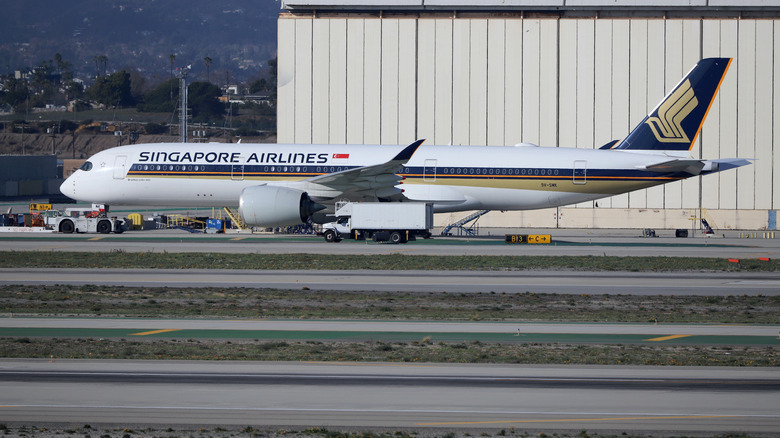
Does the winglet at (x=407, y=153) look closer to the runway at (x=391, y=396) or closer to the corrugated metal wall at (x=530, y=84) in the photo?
the corrugated metal wall at (x=530, y=84)

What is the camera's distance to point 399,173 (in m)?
44.2

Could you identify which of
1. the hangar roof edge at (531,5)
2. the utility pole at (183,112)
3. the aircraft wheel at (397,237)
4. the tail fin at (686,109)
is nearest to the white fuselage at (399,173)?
the tail fin at (686,109)

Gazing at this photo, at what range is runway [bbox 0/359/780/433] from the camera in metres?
12.8

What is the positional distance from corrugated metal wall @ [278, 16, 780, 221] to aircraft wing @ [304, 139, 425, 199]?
57.6 feet

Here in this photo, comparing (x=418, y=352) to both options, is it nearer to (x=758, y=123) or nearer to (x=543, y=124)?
(x=543, y=124)

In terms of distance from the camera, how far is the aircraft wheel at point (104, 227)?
46062mm

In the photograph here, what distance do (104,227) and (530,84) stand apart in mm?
31281

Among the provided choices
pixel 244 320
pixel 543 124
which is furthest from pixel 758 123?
pixel 244 320

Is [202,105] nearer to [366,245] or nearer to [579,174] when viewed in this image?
[579,174]

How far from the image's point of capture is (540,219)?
5994cm

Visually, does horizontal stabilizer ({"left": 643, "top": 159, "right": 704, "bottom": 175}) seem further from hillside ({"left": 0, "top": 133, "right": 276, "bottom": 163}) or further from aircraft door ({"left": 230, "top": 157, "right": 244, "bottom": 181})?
hillside ({"left": 0, "top": 133, "right": 276, "bottom": 163})

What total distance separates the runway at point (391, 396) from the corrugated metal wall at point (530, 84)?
45413 millimetres

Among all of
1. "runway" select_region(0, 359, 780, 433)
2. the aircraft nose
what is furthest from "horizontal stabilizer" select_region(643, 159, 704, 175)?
the aircraft nose

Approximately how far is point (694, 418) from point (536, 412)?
7.90ft
